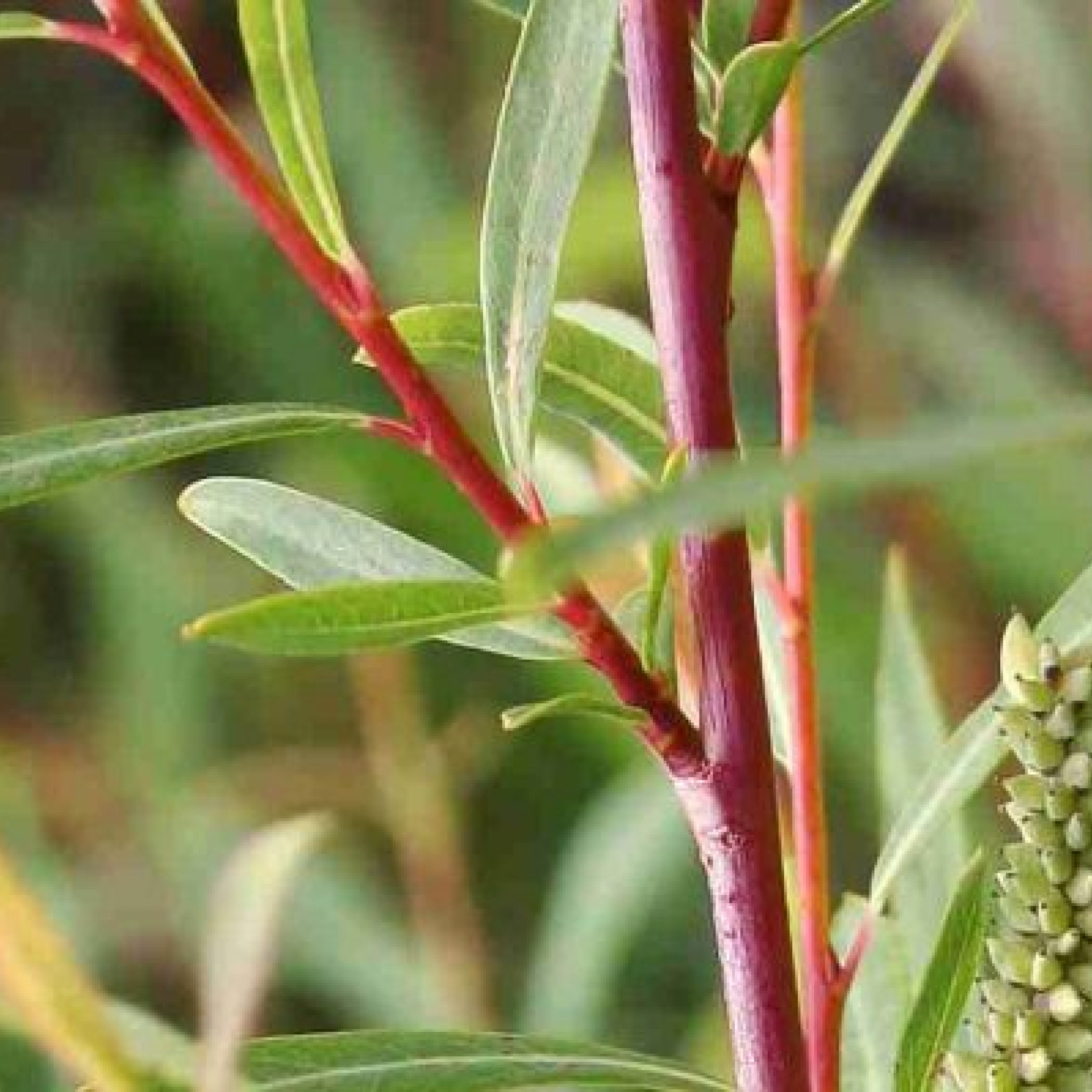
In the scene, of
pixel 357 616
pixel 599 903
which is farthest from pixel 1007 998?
pixel 599 903

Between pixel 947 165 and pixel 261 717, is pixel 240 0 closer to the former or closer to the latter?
pixel 261 717

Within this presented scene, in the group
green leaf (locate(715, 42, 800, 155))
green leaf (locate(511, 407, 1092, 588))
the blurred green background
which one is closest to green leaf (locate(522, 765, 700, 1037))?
the blurred green background

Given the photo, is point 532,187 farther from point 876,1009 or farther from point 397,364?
point 876,1009

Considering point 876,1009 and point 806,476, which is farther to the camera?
point 876,1009

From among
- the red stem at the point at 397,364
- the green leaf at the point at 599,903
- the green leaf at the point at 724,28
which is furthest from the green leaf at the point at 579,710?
the green leaf at the point at 599,903

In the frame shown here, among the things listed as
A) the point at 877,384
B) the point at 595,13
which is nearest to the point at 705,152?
the point at 595,13

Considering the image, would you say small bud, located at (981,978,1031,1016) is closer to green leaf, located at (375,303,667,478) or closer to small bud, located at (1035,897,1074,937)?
small bud, located at (1035,897,1074,937)
